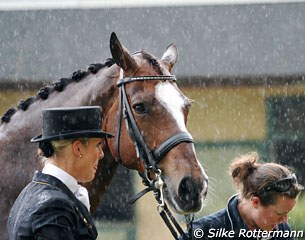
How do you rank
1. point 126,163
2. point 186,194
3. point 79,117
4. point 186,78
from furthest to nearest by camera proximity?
1. point 186,78
2. point 126,163
3. point 186,194
4. point 79,117

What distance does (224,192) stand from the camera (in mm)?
9688

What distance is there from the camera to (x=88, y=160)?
11.4 ft

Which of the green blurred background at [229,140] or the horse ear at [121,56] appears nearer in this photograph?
the horse ear at [121,56]

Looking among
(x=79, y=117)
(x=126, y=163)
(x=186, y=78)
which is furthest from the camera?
(x=186, y=78)

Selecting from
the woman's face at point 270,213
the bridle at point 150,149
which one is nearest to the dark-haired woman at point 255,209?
the woman's face at point 270,213

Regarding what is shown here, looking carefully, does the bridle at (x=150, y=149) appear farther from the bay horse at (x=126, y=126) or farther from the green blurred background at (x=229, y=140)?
the green blurred background at (x=229, y=140)

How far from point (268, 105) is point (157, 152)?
16.9ft

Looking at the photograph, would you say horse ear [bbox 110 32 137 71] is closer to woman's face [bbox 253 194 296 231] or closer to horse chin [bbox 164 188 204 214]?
horse chin [bbox 164 188 204 214]

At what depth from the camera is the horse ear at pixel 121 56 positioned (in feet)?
15.6

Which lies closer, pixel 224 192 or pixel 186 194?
pixel 186 194

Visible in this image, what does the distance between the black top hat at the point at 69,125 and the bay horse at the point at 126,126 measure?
40.2 inches

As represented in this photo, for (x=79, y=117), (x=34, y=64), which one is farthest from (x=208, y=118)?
(x=79, y=117)

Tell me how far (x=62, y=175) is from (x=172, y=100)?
1.37 meters

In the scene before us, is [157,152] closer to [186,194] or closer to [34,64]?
[186,194]
